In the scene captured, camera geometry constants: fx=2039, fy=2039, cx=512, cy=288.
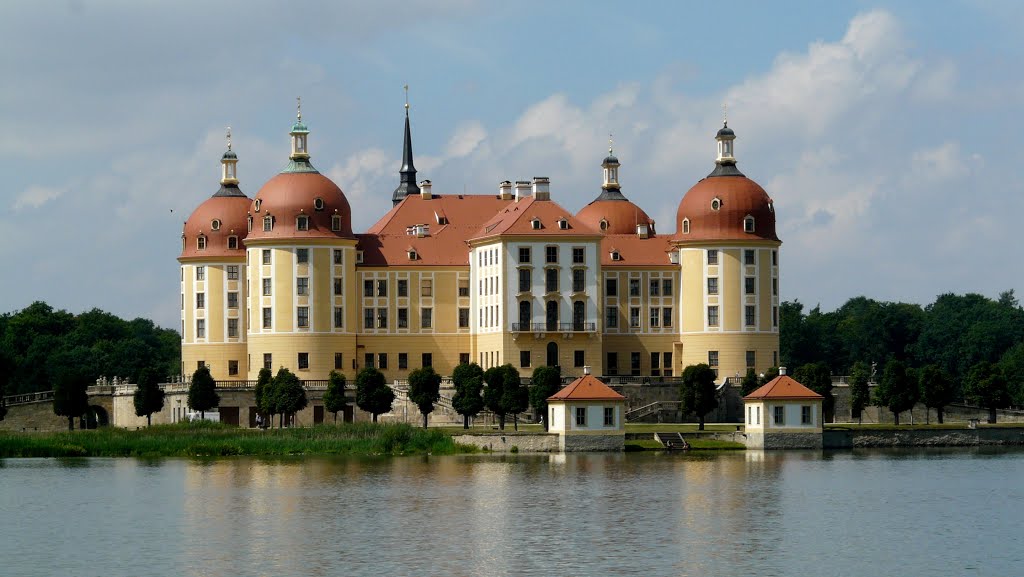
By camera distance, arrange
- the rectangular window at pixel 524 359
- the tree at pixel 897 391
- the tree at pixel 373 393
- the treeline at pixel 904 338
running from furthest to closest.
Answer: the treeline at pixel 904 338 → the rectangular window at pixel 524 359 → the tree at pixel 897 391 → the tree at pixel 373 393

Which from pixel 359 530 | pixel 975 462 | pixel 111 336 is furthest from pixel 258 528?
pixel 111 336

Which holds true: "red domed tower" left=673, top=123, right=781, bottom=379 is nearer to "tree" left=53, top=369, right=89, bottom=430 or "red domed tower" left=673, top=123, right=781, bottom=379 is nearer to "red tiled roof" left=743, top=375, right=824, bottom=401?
"red tiled roof" left=743, top=375, right=824, bottom=401

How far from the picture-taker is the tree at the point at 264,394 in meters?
99.5

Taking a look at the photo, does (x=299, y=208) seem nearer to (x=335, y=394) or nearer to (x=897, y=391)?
(x=335, y=394)

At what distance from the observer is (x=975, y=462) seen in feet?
267

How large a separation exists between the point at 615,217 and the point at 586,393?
3342cm

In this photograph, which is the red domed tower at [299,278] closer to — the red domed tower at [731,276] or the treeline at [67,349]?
the treeline at [67,349]

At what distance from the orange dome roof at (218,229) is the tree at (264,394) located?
12407 mm

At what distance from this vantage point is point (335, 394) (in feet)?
325

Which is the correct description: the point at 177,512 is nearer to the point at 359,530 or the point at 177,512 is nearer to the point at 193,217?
the point at 359,530

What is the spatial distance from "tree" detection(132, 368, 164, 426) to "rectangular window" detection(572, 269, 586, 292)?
22.0 meters

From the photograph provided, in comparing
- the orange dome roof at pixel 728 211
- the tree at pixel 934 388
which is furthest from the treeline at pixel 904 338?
the tree at pixel 934 388

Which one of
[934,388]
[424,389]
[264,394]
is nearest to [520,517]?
[424,389]

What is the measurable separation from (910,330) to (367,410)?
201 ft
